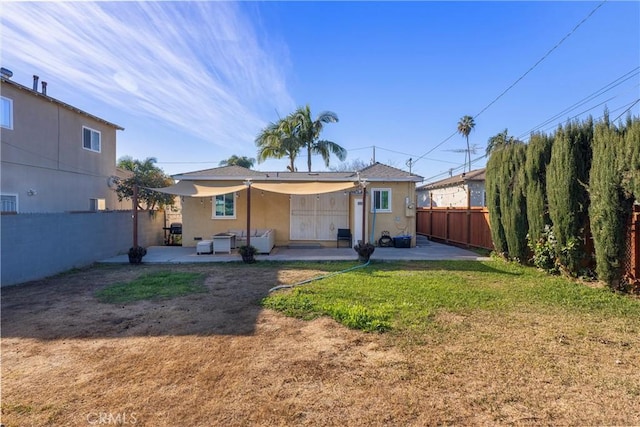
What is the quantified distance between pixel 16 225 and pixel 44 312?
3.54 m

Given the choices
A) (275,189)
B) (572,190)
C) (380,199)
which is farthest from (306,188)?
(572,190)

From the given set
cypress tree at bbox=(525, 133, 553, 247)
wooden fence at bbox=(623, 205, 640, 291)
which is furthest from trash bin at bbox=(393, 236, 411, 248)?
wooden fence at bbox=(623, 205, 640, 291)

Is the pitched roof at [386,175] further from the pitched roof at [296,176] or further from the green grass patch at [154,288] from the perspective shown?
the green grass patch at [154,288]

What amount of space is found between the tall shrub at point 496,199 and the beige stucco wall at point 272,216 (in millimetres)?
4042

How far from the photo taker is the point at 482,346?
423 cm

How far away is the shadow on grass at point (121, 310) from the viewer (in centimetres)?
493

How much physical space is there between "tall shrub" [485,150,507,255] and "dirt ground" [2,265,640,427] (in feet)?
21.2

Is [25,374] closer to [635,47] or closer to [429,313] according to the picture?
[429,313]

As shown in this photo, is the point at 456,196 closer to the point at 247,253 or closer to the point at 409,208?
the point at 409,208

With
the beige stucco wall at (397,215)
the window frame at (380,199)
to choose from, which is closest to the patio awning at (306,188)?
the window frame at (380,199)

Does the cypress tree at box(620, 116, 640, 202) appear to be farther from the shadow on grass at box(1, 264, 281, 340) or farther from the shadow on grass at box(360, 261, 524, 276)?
the shadow on grass at box(1, 264, 281, 340)

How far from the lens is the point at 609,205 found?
6.79 metres

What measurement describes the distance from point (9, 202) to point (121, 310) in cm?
979

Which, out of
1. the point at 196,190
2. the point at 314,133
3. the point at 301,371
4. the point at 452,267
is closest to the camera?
the point at 301,371
